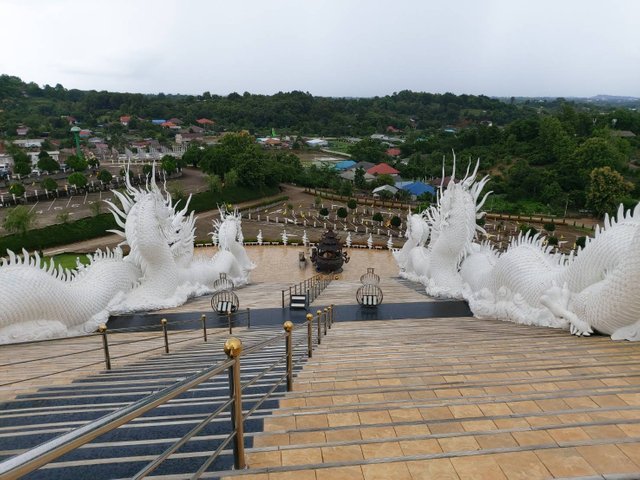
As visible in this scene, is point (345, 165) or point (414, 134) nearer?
point (345, 165)

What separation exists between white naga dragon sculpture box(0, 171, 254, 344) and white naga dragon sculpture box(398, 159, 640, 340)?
6491mm

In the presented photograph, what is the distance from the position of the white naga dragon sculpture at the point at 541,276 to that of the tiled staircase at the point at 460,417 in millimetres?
643

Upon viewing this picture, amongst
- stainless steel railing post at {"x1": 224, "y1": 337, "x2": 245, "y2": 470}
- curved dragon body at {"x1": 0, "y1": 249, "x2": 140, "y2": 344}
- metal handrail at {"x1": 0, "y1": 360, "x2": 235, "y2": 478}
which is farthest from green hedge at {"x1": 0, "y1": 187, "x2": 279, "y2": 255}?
metal handrail at {"x1": 0, "y1": 360, "x2": 235, "y2": 478}

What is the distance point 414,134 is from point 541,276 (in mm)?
63514

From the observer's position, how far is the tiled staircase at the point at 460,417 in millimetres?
2344

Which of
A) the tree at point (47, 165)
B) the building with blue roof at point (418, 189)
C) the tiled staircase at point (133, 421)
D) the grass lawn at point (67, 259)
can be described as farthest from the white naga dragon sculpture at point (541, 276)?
the tree at point (47, 165)

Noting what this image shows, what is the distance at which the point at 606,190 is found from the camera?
90.4 feet

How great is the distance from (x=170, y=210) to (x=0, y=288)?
4.36 m

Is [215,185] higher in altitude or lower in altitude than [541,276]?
lower

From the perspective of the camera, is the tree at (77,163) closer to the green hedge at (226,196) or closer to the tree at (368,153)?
the green hedge at (226,196)

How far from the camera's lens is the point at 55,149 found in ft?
169

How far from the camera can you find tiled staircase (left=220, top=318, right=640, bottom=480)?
92.3 inches

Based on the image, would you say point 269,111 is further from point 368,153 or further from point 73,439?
point 73,439

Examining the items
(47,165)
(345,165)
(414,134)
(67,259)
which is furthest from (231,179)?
(414,134)
